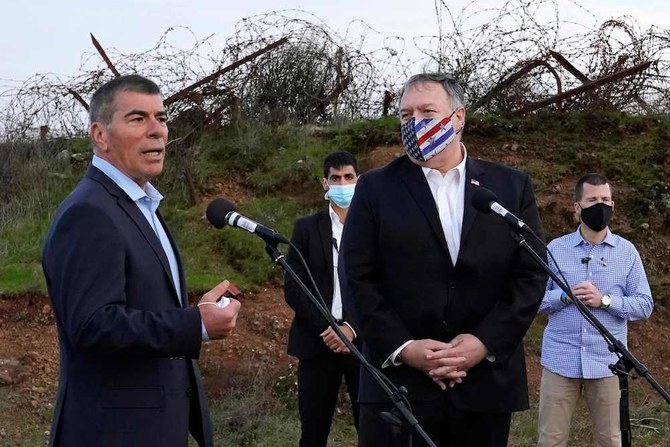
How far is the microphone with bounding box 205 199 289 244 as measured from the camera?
3454 millimetres

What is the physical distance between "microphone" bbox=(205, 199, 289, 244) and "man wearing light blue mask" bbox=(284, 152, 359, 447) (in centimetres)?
208

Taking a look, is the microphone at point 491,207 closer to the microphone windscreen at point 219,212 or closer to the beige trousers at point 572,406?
the microphone windscreen at point 219,212

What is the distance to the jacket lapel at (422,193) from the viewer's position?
13.7 ft

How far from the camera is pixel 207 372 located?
8641mm

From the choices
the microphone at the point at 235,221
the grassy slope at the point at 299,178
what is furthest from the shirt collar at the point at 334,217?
the grassy slope at the point at 299,178

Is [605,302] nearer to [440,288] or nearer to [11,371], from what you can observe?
[440,288]

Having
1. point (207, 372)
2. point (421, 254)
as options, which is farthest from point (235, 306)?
point (207, 372)

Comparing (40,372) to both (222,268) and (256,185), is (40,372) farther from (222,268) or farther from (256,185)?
(256,185)

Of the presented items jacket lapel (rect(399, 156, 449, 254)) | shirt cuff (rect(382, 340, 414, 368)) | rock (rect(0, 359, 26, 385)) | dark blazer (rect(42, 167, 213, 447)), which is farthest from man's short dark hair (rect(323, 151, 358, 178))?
rock (rect(0, 359, 26, 385))

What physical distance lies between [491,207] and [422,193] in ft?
1.76

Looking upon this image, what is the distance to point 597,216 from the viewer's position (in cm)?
589

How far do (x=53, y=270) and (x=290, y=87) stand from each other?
9.83 m

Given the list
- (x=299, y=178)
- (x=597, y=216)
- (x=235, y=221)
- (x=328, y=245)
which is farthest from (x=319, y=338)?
(x=299, y=178)

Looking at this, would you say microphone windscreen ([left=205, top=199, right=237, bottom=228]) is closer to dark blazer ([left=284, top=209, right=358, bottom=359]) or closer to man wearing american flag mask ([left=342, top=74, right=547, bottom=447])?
man wearing american flag mask ([left=342, top=74, right=547, bottom=447])
